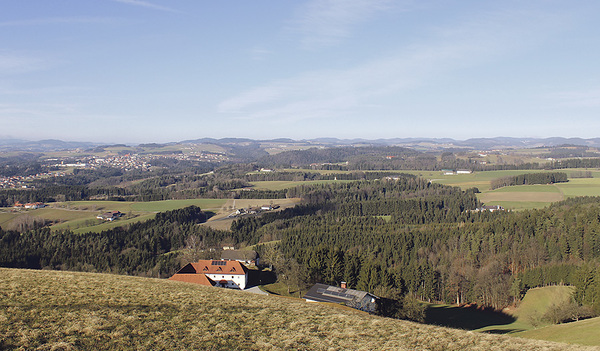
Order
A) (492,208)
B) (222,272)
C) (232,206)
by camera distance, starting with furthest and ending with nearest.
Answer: (232,206) < (492,208) < (222,272)

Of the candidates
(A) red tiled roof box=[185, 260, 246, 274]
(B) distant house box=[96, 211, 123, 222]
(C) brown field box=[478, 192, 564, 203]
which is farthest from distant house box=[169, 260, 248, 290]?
(C) brown field box=[478, 192, 564, 203]

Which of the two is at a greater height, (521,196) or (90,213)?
(521,196)

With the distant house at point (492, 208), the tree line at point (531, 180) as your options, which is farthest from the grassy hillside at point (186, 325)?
the tree line at point (531, 180)

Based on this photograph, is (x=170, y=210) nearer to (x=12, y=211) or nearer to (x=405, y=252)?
(x=12, y=211)

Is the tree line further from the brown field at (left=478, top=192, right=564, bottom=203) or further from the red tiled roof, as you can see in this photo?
the red tiled roof

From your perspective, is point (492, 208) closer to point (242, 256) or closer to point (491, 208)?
point (491, 208)

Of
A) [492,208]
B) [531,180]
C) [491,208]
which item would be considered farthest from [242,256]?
[531,180]
